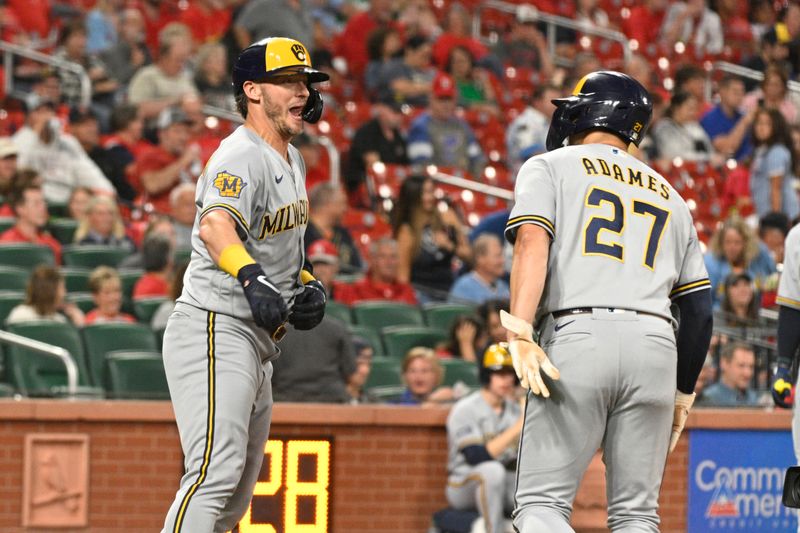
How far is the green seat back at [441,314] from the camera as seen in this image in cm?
1029

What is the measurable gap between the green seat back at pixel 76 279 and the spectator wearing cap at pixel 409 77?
4904 millimetres

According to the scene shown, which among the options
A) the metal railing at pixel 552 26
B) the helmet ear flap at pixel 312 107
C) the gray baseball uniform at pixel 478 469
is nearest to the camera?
the helmet ear flap at pixel 312 107

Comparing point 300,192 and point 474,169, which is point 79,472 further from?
point 474,169

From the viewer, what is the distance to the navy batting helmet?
15.2 feet

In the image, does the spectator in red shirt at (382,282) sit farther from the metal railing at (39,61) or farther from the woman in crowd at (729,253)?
the metal railing at (39,61)

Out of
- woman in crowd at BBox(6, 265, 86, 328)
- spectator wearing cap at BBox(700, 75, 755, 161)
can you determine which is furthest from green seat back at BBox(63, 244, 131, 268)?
spectator wearing cap at BBox(700, 75, 755, 161)

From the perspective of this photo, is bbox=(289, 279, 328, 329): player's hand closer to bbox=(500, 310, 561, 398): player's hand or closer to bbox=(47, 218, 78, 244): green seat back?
bbox=(500, 310, 561, 398): player's hand

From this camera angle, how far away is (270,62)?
15.4ft

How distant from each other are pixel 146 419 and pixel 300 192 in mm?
2572

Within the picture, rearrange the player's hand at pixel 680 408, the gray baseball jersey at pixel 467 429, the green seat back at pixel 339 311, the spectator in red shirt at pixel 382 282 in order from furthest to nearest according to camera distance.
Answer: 1. the spectator in red shirt at pixel 382 282
2. the green seat back at pixel 339 311
3. the gray baseball jersey at pixel 467 429
4. the player's hand at pixel 680 408

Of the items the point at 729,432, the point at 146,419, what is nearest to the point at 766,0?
the point at 729,432

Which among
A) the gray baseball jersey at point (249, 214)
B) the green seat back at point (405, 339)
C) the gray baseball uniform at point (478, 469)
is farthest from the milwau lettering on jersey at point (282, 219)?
the green seat back at point (405, 339)

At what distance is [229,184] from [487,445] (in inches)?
125

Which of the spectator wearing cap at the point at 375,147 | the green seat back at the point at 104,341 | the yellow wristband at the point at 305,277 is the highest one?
the spectator wearing cap at the point at 375,147
